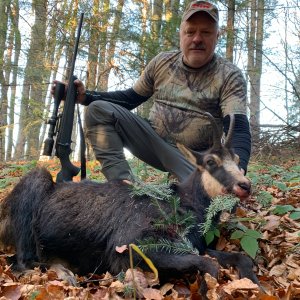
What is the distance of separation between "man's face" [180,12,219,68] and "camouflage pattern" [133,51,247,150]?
0.14 m

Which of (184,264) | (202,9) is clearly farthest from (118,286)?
(202,9)

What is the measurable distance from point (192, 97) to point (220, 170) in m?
1.56

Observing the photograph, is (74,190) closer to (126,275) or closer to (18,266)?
(18,266)

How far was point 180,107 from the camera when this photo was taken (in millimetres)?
5375

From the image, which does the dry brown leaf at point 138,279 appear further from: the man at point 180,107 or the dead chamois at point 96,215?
A: the man at point 180,107

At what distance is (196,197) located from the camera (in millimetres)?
4008

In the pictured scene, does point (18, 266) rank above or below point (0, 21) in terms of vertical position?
below

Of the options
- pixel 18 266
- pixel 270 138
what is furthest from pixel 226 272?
pixel 270 138

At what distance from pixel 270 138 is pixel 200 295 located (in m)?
8.73

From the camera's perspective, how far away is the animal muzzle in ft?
12.2

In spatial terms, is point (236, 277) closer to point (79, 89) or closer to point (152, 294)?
point (152, 294)

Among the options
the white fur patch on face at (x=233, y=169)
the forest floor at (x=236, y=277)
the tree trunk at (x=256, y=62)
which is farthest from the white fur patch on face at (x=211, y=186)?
the tree trunk at (x=256, y=62)

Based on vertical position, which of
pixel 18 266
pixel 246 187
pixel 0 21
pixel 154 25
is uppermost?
pixel 0 21

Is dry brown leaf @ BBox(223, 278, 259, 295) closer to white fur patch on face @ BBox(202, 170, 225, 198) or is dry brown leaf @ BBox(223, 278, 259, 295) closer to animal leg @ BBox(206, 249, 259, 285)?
animal leg @ BBox(206, 249, 259, 285)
